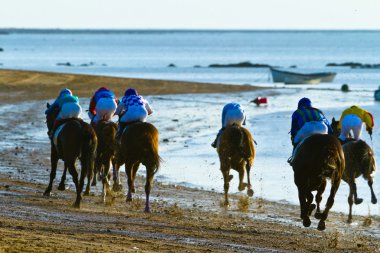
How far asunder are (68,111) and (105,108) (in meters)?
1.30

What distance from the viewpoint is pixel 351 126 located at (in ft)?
60.0

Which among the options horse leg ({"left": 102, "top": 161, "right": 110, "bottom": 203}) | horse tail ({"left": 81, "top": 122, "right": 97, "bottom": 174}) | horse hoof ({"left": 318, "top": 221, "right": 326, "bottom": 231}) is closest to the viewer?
horse hoof ({"left": 318, "top": 221, "right": 326, "bottom": 231})

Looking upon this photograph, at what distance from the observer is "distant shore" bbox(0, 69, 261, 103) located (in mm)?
48344

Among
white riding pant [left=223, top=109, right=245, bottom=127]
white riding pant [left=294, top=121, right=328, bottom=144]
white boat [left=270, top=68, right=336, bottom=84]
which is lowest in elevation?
white boat [left=270, top=68, right=336, bottom=84]

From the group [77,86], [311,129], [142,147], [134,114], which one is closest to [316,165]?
[311,129]

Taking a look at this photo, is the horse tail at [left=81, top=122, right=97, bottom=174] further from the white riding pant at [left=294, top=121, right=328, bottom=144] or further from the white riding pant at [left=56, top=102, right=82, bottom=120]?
the white riding pant at [left=294, top=121, right=328, bottom=144]

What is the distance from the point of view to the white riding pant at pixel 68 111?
17953 mm

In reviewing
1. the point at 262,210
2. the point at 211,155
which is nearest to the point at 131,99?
the point at 262,210

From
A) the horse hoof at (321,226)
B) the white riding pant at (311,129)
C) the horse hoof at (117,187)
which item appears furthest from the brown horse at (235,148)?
the horse hoof at (321,226)

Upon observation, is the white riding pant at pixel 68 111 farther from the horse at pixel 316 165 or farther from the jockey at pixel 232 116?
the horse at pixel 316 165

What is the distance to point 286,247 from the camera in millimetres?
13711

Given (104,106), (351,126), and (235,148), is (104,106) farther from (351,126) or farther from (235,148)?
(351,126)

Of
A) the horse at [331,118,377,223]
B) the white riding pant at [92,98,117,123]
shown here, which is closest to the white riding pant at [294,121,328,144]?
the horse at [331,118,377,223]

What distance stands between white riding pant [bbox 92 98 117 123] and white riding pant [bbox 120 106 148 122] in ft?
3.68
